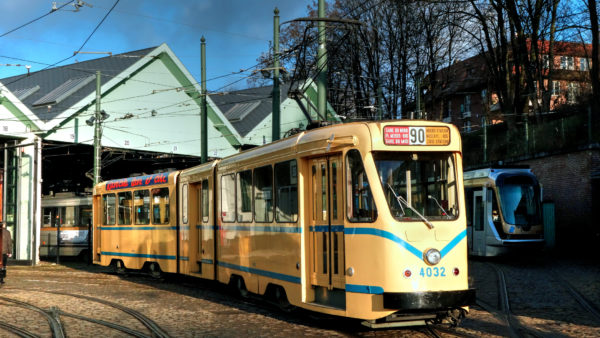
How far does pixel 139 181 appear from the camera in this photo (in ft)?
62.6

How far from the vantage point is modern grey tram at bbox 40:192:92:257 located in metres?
28.6

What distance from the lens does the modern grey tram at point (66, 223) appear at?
2862cm

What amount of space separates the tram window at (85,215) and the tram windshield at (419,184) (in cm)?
Answer: 2141

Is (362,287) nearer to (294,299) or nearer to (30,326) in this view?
(294,299)

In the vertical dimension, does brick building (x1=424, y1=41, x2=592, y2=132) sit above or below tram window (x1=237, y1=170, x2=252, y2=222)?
above

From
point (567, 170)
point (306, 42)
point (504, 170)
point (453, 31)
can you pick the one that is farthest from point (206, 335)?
point (453, 31)

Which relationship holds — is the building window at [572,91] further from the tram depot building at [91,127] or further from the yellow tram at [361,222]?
the yellow tram at [361,222]

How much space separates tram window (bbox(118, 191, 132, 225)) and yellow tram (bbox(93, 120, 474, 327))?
7528 mm

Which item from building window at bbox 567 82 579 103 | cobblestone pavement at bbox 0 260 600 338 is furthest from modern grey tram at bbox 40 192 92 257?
building window at bbox 567 82 579 103

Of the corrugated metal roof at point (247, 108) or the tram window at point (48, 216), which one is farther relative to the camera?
the corrugated metal roof at point (247, 108)

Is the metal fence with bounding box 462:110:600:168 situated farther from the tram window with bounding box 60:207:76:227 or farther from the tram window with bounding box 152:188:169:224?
the tram window with bounding box 60:207:76:227

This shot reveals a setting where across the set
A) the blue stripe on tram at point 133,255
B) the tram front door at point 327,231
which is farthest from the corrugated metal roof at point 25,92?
the tram front door at point 327,231

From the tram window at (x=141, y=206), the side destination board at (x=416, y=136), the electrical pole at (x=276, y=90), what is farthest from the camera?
the electrical pole at (x=276, y=90)

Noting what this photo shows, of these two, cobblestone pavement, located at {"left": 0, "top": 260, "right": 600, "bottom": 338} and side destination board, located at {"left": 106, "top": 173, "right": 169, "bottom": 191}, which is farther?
side destination board, located at {"left": 106, "top": 173, "right": 169, "bottom": 191}
